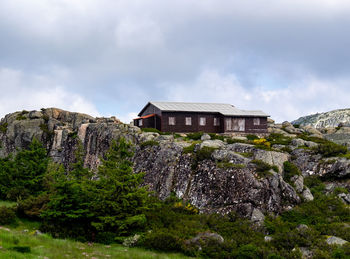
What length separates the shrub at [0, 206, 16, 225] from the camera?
24.8 m

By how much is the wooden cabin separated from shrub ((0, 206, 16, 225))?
31.2 m

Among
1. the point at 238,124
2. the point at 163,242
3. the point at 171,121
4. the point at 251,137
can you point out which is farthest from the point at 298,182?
the point at 171,121

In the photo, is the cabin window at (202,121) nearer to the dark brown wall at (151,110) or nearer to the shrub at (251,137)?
the dark brown wall at (151,110)

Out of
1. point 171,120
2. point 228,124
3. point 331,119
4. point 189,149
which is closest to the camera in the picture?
point 189,149

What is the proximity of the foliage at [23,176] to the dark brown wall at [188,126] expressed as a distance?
896 inches

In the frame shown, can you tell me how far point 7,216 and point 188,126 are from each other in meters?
34.6

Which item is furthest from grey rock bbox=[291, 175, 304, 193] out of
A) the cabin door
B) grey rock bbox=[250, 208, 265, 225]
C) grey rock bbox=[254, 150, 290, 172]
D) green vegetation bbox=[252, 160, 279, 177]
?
the cabin door

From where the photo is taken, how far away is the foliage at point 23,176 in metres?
33.2

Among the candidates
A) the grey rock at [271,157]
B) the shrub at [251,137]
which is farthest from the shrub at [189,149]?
the shrub at [251,137]

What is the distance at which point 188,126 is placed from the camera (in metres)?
55.0

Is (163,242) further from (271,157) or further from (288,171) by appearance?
(288,171)

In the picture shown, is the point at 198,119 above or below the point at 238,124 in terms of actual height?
above

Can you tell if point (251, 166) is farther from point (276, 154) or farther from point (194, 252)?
point (194, 252)

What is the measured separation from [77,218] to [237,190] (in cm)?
1453
